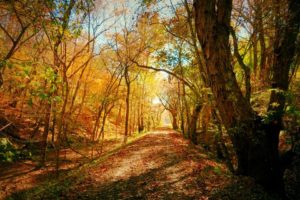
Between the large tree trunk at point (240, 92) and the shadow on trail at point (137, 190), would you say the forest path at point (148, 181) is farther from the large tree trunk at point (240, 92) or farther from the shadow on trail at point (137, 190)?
the large tree trunk at point (240, 92)

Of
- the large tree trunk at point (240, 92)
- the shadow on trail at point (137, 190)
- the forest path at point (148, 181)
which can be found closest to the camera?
the large tree trunk at point (240, 92)

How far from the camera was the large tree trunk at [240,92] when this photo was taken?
22.9 feet

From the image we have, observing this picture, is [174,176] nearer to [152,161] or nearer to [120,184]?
[120,184]

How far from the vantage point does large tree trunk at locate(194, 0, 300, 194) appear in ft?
22.9

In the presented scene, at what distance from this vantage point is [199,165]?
11656 millimetres

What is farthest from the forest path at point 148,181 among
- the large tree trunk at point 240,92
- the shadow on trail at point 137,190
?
the large tree trunk at point 240,92

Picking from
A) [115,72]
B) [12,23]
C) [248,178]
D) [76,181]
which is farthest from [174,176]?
[115,72]

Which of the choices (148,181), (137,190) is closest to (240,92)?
(137,190)

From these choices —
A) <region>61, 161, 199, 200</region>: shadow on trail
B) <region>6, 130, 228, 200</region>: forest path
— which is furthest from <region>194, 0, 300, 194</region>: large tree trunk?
<region>61, 161, 199, 200</region>: shadow on trail

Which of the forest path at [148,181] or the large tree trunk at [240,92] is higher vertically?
the large tree trunk at [240,92]

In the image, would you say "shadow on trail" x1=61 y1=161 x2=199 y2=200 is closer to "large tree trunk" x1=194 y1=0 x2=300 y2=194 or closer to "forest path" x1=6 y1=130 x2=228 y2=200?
"forest path" x1=6 y1=130 x2=228 y2=200

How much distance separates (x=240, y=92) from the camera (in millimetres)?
7375

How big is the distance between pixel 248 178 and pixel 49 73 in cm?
636

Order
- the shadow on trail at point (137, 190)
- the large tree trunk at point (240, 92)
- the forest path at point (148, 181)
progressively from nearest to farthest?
1. the large tree trunk at point (240, 92)
2. the shadow on trail at point (137, 190)
3. the forest path at point (148, 181)
